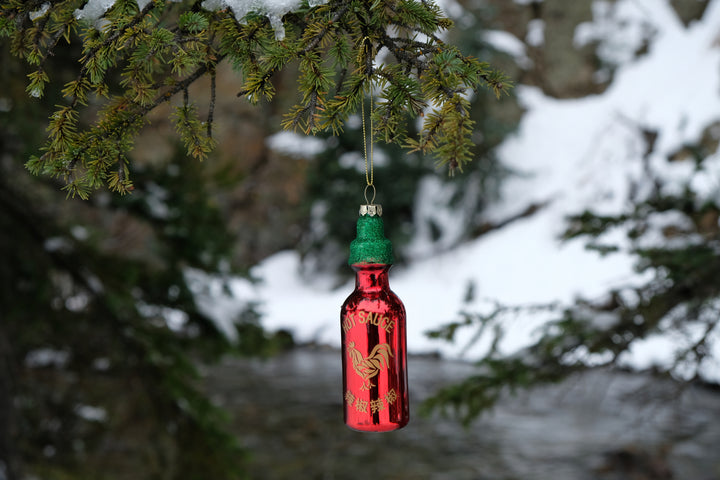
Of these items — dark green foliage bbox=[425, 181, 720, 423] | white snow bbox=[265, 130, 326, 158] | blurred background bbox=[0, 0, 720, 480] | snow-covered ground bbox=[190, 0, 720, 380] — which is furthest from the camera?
white snow bbox=[265, 130, 326, 158]

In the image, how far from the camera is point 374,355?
137 centimetres

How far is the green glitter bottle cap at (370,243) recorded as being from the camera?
1.34 m

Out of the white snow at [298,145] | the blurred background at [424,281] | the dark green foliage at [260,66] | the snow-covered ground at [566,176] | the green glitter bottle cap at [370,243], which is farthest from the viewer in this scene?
the white snow at [298,145]

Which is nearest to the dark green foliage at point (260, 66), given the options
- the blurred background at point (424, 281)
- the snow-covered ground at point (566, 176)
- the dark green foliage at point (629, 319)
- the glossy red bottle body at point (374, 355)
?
the blurred background at point (424, 281)

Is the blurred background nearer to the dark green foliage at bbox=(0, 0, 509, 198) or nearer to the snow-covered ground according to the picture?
the snow-covered ground

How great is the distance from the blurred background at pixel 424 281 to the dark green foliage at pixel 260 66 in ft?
0.73

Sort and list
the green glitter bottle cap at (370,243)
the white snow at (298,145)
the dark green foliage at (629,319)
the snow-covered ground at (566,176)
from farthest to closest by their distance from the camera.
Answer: the white snow at (298,145) → the snow-covered ground at (566,176) → the dark green foliage at (629,319) → the green glitter bottle cap at (370,243)

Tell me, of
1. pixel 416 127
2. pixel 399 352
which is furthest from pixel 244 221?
pixel 399 352

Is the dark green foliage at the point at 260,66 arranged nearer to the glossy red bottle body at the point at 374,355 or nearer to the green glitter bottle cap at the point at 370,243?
the green glitter bottle cap at the point at 370,243

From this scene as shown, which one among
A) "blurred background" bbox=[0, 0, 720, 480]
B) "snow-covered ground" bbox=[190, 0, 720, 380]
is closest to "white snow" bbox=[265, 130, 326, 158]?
"blurred background" bbox=[0, 0, 720, 480]

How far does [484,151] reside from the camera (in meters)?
15.0

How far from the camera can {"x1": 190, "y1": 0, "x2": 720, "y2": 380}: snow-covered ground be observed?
1297 cm

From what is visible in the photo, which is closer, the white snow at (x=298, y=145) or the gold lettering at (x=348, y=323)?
the gold lettering at (x=348, y=323)

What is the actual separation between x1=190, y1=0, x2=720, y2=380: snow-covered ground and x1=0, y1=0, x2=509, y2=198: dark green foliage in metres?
10.8
